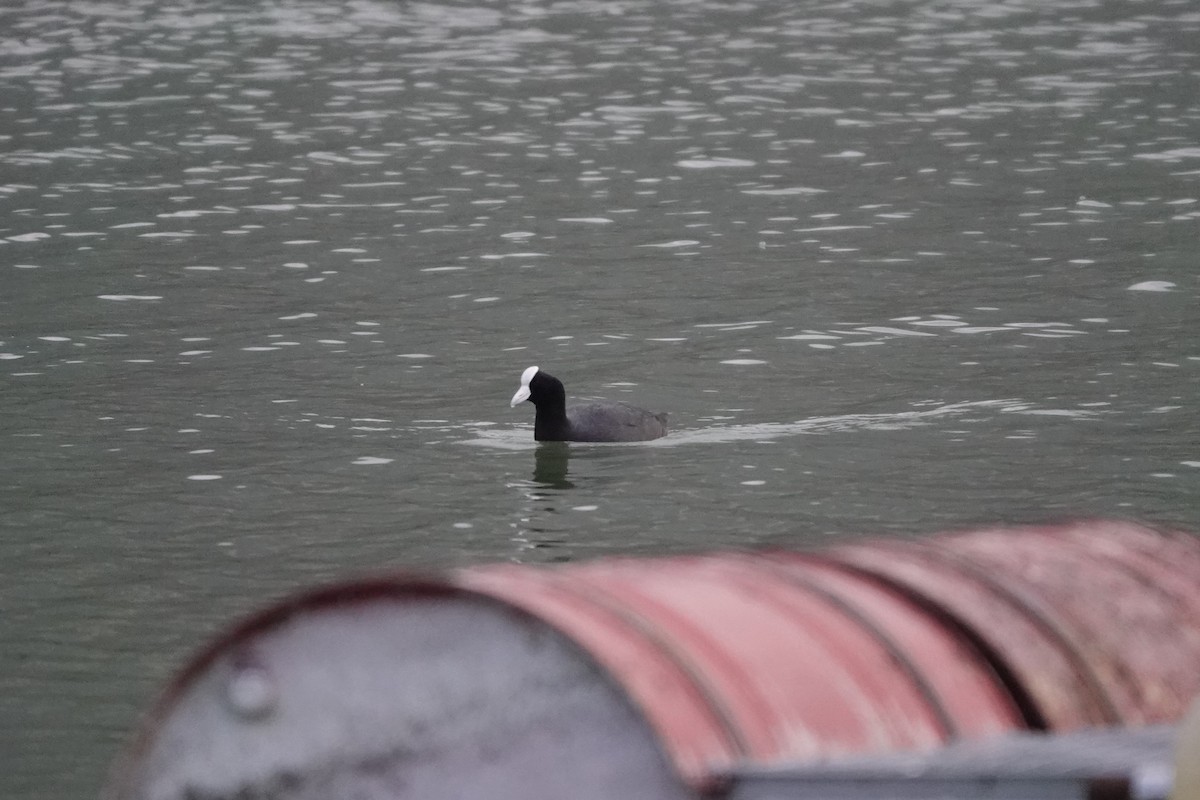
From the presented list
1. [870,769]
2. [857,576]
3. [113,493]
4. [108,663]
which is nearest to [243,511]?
[113,493]

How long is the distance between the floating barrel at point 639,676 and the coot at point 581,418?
11.3 meters

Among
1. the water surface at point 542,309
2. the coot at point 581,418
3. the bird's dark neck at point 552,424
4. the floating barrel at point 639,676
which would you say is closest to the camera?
the floating barrel at point 639,676

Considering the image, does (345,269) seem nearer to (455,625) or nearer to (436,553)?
(436,553)

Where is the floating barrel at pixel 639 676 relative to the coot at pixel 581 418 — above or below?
above

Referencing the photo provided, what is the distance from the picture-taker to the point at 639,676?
5.76 metres

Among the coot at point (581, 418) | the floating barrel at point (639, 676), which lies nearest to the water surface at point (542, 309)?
the coot at point (581, 418)

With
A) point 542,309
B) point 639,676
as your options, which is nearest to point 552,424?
point 542,309

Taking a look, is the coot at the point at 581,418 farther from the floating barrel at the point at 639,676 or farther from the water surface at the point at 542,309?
the floating barrel at the point at 639,676

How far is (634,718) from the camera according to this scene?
5859 millimetres

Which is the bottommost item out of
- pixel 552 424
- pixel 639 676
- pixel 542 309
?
Answer: pixel 552 424

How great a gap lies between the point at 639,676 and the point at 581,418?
42.0 feet

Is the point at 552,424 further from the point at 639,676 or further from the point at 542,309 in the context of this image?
the point at 639,676

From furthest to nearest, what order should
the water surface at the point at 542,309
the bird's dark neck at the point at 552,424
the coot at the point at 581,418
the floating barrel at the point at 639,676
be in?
the bird's dark neck at the point at 552,424 < the coot at the point at 581,418 < the water surface at the point at 542,309 < the floating barrel at the point at 639,676

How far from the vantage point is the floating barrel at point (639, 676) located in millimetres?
5898
